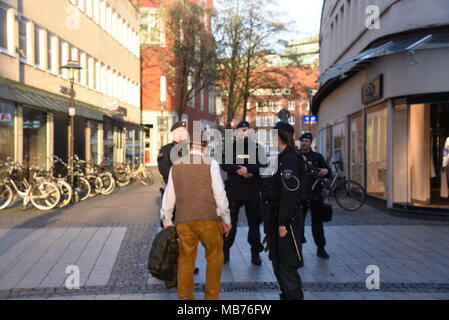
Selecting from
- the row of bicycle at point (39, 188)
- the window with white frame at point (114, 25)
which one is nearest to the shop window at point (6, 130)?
the row of bicycle at point (39, 188)

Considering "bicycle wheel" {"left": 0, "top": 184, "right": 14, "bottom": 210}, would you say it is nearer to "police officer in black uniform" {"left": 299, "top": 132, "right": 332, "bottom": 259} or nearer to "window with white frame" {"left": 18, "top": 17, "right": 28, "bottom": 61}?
"window with white frame" {"left": 18, "top": 17, "right": 28, "bottom": 61}

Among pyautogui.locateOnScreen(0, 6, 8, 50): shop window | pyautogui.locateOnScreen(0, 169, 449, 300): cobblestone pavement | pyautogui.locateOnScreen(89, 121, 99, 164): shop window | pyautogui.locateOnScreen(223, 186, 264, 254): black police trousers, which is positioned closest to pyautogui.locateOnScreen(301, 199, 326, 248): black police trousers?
pyautogui.locateOnScreen(0, 169, 449, 300): cobblestone pavement

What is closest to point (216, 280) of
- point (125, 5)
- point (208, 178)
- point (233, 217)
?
point (208, 178)

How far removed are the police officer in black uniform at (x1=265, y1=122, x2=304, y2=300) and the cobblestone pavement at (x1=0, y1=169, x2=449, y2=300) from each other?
26.5 inches

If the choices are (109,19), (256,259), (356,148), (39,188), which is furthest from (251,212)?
(109,19)

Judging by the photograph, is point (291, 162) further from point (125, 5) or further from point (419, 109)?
point (125, 5)

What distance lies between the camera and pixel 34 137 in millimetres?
19750

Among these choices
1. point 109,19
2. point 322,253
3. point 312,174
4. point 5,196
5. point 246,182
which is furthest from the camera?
point 109,19

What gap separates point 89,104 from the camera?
26.9m

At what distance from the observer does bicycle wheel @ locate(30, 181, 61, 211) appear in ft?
44.6

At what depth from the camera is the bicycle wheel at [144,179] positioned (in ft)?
74.7

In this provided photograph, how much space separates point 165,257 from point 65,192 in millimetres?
10586

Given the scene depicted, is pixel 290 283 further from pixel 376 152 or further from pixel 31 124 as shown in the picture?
pixel 31 124

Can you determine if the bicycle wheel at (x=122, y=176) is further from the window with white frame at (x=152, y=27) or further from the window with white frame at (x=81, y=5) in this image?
the window with white frame at (x=152, y=27)
